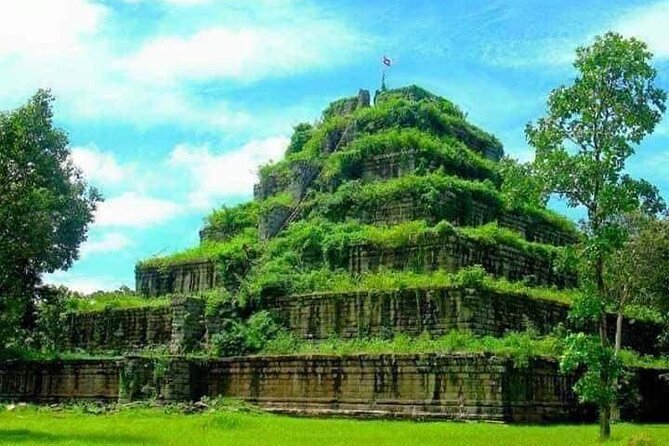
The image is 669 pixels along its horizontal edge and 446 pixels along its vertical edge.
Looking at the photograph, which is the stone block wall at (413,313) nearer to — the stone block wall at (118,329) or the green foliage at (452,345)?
the green foliage at (452,345)

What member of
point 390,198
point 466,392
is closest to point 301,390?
point 466,392

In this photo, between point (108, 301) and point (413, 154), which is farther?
point (108, 301)

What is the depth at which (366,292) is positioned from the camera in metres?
27.3

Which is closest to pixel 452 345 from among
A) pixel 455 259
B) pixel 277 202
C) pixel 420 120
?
pixel 455 259

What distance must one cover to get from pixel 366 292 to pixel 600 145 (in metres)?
10.2

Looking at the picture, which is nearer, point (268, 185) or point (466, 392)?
point (466, 392)

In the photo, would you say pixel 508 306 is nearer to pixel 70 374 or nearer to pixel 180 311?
pixel 180 311

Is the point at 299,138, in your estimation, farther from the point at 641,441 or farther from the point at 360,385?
the point at 641,441

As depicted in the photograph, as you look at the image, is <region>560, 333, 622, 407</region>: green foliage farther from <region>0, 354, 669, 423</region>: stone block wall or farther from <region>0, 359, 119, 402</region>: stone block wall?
<region>0, 359, 119, 402</region>: stone block wall

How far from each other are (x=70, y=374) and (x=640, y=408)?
18621mm

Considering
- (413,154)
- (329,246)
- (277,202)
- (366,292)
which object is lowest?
(366,292)

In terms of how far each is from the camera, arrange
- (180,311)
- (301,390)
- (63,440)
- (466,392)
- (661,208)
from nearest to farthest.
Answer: (63,440), (661,208), (466,392), (301,390), (180,311)

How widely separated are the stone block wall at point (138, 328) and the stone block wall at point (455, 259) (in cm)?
568

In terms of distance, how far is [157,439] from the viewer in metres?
17.6
